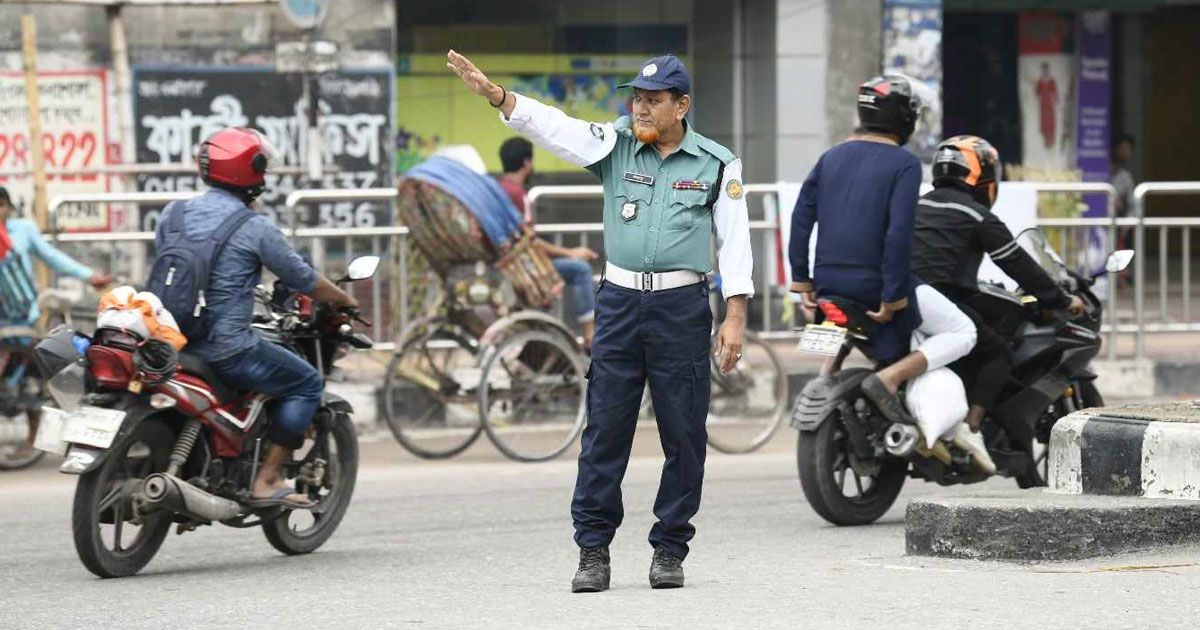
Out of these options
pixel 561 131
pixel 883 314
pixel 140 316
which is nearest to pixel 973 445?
pixel 883 314

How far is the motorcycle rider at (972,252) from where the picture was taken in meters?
8.80

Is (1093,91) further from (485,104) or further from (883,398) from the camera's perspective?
(883,398)

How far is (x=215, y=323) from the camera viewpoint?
762 cm

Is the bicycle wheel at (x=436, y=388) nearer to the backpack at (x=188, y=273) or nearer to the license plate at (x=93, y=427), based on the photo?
the backpack at (x=188, y=273)

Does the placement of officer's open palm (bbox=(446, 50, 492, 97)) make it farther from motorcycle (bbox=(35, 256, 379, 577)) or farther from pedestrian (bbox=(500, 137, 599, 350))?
pedestrian (bbox=(500, 137, 599, 350))

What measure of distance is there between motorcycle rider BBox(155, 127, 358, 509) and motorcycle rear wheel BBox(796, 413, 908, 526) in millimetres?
1956

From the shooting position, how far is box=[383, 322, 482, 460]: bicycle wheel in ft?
38.7

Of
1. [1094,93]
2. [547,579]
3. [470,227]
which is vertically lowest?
[547,579]

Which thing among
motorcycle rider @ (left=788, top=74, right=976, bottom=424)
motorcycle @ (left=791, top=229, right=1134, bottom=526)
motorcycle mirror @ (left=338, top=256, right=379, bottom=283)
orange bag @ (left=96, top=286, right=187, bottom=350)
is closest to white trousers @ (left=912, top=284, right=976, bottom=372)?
motorcycle rider @ (left=788, top=74, right=976, bottom=424)

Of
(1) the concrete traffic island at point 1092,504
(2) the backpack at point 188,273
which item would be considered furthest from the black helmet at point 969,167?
(2) the backpack at point 188,273

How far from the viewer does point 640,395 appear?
22.4 feet

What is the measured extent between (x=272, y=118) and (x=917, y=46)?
5366mm

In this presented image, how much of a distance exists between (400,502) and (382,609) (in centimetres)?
342

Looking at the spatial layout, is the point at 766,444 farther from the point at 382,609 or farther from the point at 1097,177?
the point at 1097,177
